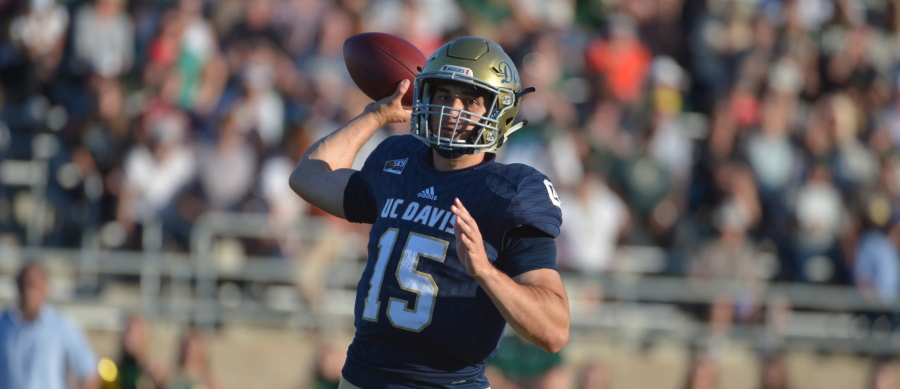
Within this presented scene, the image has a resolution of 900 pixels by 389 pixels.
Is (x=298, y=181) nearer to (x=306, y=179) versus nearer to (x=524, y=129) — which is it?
(x=306, y=179)

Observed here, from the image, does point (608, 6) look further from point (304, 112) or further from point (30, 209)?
point (30, 209)

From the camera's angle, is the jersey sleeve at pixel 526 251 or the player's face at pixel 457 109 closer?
the jersey sleeve at pixel 526 251

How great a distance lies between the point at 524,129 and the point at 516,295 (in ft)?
19.8

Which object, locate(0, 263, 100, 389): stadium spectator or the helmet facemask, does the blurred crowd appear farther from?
the helmet facemask

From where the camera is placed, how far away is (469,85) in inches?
144

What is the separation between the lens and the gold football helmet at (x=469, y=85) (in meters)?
3.62

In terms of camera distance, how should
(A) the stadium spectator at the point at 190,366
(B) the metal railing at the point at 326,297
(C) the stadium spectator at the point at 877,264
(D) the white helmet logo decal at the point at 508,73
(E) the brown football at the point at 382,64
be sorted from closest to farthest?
(D) the white helmet logo decal at the point at 508,73 < (E) the brown football at the point at 382,64 < (A) the stadium spectator at the point at 190,366 < (B) the metal railing at the point at 326,297 < (C) the stadium spectator at the point at 877,264

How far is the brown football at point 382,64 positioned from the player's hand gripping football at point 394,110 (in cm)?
4

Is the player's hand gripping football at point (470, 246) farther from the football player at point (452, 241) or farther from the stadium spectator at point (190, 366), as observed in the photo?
the stadium spectator at point (190, 366)

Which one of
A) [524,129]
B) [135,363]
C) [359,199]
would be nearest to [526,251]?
[359,199]

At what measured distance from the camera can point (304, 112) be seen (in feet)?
30.3

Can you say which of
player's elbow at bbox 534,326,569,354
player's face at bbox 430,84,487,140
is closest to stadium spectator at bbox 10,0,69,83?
player's face at bbox 430,84,487,140

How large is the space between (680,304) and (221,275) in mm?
3773

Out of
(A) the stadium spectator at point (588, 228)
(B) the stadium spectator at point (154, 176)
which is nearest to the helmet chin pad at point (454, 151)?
(A) the stadium spectator at point (588, 228)
